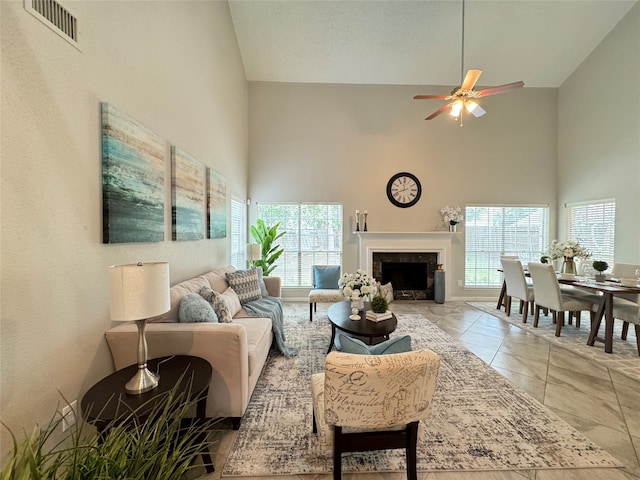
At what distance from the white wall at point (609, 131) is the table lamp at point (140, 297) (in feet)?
20.8

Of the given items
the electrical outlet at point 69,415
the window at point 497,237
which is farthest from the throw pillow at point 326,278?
the electrical outlet at point 69,415

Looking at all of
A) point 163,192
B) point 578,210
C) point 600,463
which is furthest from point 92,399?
point 578,210

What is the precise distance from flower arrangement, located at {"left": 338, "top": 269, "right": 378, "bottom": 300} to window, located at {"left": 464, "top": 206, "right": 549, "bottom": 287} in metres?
3.86

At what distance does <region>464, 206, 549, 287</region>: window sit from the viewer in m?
5.91

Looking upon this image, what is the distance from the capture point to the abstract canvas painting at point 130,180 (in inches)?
72.5

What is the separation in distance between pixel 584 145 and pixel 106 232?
7472 millimetres

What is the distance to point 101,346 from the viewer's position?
180 centimetres

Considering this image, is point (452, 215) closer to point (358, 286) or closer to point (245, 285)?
point (358, 286)

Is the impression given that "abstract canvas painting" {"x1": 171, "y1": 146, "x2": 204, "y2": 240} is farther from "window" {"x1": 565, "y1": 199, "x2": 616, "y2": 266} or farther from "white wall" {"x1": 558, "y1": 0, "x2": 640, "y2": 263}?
"window" {"x1": 565, "y1": 199, "x2": 616, "y2": 266}

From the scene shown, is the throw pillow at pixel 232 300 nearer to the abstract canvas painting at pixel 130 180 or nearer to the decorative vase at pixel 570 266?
the abstract canvas painting at pixel 130 180

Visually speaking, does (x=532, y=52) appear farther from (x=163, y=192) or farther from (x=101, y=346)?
(x=101, y=346)

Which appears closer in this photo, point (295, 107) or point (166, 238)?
point (166, 238)

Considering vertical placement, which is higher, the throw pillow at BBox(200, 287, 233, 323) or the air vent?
the air vent

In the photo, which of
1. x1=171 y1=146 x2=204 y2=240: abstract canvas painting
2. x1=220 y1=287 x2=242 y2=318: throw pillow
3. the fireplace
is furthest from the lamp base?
the fireplace
